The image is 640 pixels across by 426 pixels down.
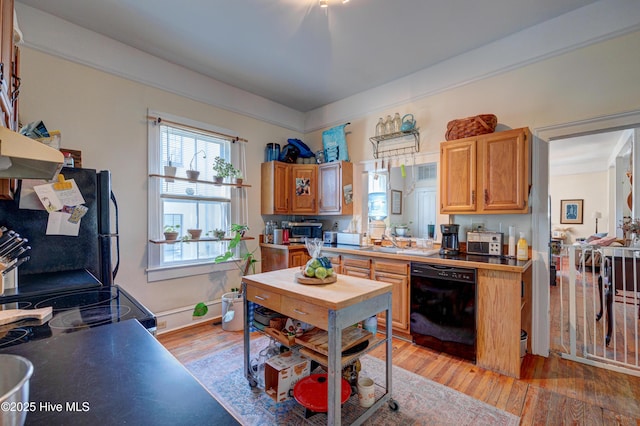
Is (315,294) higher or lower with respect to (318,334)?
higher

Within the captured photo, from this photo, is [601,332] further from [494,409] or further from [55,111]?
[55,111]

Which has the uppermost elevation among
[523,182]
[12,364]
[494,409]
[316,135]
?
[316,135]

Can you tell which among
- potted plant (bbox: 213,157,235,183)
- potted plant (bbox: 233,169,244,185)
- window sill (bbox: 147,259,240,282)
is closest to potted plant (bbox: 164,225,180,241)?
window sill (bbox: 147,259,240,282)

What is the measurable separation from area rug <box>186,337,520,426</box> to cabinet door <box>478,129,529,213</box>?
1702 millimetres

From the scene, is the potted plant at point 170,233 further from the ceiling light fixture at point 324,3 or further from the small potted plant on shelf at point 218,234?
the ceiling light fixture at point 324,3

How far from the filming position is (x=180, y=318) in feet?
10.8

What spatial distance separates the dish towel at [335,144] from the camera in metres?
4.14

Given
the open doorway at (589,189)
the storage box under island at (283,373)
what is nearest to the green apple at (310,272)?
the storage box under island at (283,373)

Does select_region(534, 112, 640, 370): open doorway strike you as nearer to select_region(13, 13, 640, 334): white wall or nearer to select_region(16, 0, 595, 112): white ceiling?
select_region(13, 13, 640, 334): white wall

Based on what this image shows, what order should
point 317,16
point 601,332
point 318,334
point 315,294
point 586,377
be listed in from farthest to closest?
point 601,332
point 317,16
point 586,377
point 318,334
point 315,294

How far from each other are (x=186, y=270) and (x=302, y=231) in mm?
1642

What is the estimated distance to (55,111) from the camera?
2.55 metres

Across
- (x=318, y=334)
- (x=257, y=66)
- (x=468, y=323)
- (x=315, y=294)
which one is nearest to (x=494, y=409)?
(x=468, y=323)

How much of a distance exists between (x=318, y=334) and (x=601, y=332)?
3505 millimetres
